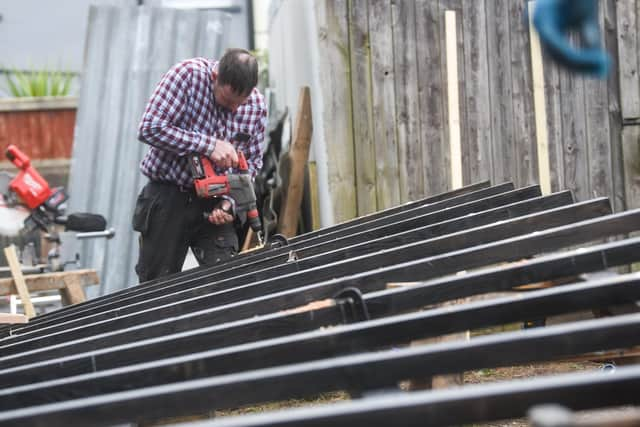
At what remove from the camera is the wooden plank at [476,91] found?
6375 mm

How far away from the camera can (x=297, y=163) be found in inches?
277

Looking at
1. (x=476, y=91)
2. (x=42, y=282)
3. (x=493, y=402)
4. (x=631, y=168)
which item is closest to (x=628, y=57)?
(x=631, y=168)

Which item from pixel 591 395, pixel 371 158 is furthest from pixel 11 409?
pixel 371 158

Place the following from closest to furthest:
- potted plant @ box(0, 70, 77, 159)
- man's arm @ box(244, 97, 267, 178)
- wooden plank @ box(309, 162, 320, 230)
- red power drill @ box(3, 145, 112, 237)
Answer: man's arm @ box(244, 97, 267, 178) → red power drill @ box(3, 145, 112, 237) → wooden plank @ box(309, 162, 320, 230) → potted plant @ box(0, 70, 77, 159)

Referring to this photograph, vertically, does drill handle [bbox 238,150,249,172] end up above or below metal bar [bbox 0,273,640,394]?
above

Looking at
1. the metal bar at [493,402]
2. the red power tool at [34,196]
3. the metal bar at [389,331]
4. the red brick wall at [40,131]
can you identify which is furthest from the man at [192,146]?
the red brick wall at [40,131]

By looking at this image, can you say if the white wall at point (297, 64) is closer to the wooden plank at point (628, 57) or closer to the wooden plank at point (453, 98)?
the wooden plank at point (453, 98)

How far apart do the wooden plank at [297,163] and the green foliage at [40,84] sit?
4.34m

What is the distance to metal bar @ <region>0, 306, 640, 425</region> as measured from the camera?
4.06 feet

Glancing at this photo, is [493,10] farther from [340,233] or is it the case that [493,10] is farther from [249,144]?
[340,233]

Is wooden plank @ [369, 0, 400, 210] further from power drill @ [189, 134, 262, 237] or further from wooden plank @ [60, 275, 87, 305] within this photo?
wooden plank @ [60, 275, 87, 305]

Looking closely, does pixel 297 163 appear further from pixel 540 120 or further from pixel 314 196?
pixel 540 120

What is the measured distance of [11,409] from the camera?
168 cm

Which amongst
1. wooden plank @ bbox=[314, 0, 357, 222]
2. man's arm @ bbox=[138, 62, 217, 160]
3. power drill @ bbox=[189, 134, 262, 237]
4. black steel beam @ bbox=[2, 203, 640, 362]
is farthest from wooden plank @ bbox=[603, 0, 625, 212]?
black steel beam @ bbox=[2, 203, 640, 362]
